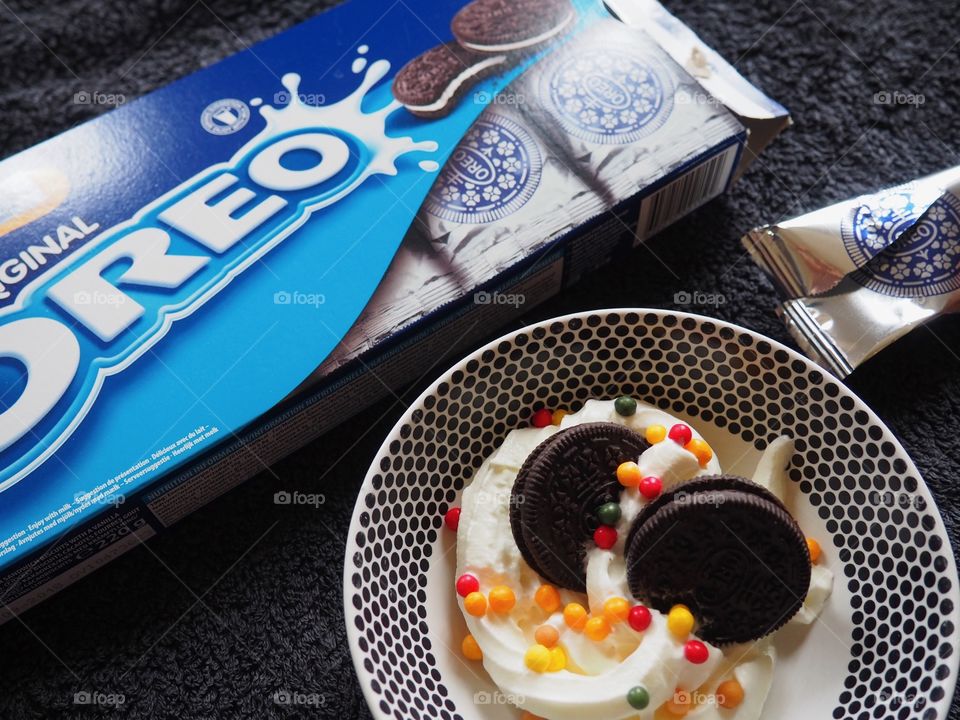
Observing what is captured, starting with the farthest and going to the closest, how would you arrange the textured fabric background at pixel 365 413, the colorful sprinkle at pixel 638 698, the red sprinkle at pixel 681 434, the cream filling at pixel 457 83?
the cream filling at pixel 457 83
the textured fabric background at pixel 365 413
the red sprinkle at pixel 681 434
the colorful sprinkle at pixel 638 698

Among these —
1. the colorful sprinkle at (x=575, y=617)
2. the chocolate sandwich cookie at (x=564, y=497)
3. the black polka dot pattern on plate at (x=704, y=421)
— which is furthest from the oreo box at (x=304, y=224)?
the colorful sprinkle at (x=575, y=617)

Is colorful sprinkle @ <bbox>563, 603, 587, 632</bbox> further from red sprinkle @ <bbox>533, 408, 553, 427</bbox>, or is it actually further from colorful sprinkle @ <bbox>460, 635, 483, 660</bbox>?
red sprinkle @ <bbox>533, 408, 553, 427</bbox>

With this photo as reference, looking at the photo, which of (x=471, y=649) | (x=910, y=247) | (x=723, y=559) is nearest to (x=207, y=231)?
(x=471, y=649)

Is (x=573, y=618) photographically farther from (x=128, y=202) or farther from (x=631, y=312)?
(x=128, y=202)

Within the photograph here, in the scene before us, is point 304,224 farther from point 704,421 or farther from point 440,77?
point 704,421

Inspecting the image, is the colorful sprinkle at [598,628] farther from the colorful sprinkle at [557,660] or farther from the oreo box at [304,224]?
the oreo box at [304,224]

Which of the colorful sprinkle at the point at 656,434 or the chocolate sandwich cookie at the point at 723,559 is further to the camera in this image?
the colorful sprinkle at the point at 656,434

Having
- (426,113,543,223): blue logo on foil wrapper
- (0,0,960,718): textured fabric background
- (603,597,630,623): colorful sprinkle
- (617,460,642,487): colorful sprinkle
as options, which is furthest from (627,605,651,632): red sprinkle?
(426,113,543,223): blue logo on foil wrapper
